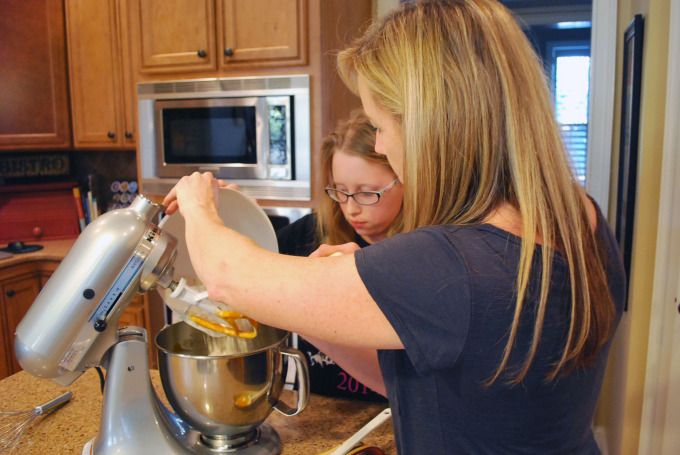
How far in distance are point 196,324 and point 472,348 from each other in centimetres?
42

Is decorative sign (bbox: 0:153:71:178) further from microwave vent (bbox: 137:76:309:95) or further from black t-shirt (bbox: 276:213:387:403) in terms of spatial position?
black t-shirt (bbox: 276:213:387:403)

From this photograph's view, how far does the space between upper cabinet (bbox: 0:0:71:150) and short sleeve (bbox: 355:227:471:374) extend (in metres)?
2.76

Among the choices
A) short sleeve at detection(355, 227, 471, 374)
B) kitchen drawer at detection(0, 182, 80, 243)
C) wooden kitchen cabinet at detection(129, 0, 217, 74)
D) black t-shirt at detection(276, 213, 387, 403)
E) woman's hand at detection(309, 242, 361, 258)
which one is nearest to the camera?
short sleeve at detection(355, 227, 471, 374)

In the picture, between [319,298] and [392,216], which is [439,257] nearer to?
[319,298]

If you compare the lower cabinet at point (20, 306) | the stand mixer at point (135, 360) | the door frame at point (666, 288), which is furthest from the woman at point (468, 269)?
the lower cabinet at point (20, 306)

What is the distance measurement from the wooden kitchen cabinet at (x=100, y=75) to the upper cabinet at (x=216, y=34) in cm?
24

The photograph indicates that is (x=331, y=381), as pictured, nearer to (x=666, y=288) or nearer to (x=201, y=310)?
(x=201, y=310)

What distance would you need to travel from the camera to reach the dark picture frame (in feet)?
5.77

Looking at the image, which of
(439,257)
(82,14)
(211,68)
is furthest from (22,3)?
(439,257)

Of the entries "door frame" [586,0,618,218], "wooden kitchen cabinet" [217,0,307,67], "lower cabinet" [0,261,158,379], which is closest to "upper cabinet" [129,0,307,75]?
"wooden kitchen cabinet" [217,0,307,67]

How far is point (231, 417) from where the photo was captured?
828mm

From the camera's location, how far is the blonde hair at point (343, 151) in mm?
1510

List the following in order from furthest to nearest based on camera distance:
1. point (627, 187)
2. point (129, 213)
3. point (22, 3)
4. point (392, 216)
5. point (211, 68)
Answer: point (22, 3), point (211, 68), point (627, 187), point (392, 216), point (129, 213)

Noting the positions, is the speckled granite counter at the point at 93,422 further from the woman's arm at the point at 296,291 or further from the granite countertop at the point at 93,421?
the woman's arm at the point at 296,291
